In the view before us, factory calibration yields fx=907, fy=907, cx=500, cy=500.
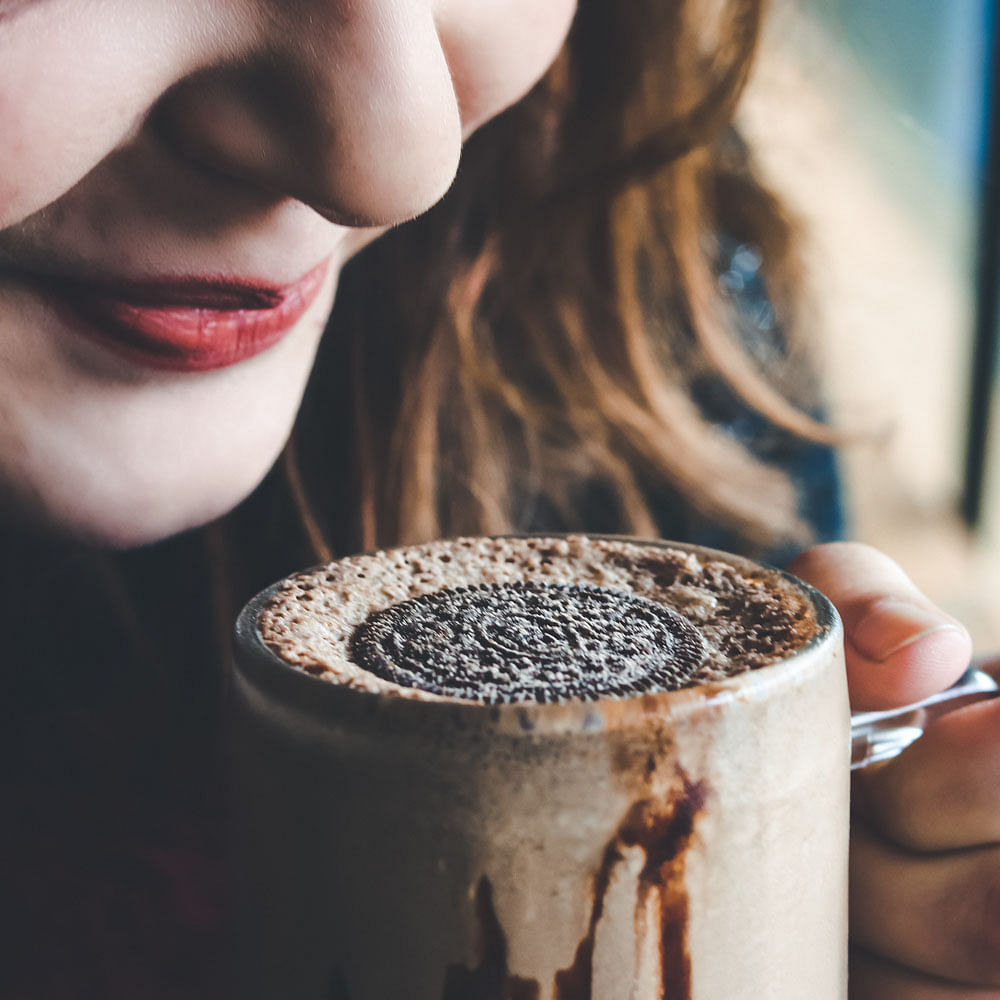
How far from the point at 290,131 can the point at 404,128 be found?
A: 0.05m

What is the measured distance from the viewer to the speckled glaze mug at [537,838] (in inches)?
10.4

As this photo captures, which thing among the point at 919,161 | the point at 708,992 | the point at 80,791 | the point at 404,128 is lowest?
the point at 80,791

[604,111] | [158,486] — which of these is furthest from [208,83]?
[604,111]

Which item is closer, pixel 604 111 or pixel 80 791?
pixel 80 791

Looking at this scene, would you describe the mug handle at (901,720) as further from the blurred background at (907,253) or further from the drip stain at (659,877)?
the blurred background at (907,253)

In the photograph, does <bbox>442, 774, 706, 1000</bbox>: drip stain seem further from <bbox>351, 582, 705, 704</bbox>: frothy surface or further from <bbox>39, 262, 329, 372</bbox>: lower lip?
<bbox>39, 262, 329, 372</bbox>: lower lip

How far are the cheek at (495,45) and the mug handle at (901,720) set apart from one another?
0.45 m

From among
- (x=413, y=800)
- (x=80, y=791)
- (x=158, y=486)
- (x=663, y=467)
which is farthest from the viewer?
(x=663, y=467)

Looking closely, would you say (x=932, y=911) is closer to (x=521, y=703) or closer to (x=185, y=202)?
(x=521, y=703)

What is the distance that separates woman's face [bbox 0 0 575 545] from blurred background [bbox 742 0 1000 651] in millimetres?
1102

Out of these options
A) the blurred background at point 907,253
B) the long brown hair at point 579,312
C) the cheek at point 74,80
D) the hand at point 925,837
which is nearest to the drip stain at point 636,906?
the hand at point 925,837

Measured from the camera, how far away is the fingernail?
0.45 metres

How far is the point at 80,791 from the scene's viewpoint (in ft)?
2.36

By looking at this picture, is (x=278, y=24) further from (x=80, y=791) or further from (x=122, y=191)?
(x=80, y=791)
